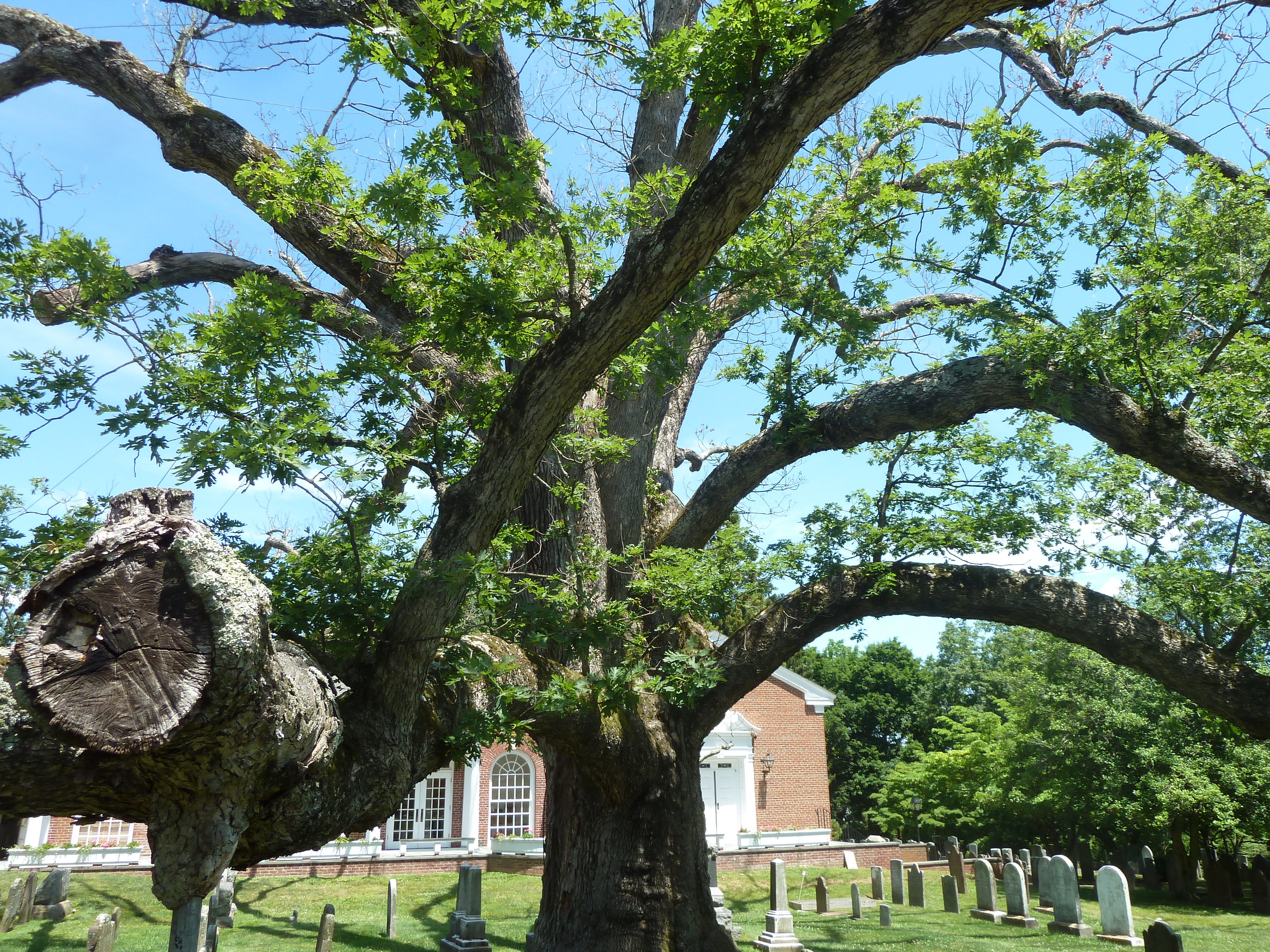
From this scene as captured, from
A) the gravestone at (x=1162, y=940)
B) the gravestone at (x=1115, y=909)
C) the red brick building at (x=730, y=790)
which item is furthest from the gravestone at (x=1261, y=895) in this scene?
the gravestone at (x=1162, y=940)

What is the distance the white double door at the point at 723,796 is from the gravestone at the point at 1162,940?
771 inches

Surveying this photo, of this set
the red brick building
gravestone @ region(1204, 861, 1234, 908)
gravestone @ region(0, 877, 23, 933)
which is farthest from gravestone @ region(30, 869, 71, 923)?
gravestone @ region(1204, 861, 1234, 908)

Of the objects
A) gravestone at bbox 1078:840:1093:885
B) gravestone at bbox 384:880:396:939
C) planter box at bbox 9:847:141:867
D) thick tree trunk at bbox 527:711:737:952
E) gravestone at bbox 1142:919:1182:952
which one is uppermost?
thick tree trunk at bbox 527:711:737:952

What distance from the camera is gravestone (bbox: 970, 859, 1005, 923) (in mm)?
16859

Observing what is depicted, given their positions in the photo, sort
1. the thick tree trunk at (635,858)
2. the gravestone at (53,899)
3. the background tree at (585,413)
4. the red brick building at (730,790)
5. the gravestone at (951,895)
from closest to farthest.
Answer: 1. the background tree at (585,413)
2. the thick tree trunk at (635,858)
3. the gravestone at (53,899)
4. the gravestone at (951,895)
5. the red brick building at (730,790)

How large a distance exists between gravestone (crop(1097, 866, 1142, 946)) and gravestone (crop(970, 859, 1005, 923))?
366cm

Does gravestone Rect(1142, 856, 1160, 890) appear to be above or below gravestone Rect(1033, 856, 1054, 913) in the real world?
below

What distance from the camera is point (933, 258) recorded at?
9.43 metres

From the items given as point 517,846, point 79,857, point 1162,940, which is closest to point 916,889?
point 517,846

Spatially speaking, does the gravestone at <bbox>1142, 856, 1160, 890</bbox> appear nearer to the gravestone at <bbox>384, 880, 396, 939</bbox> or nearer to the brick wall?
the brick wall

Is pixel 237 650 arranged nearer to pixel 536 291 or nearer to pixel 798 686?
pixel 536 291

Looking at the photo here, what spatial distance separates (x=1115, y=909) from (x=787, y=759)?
18418mm

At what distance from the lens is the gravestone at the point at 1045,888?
50.5 feet

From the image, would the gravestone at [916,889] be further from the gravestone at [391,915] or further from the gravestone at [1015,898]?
the gravestone at [391,915]
